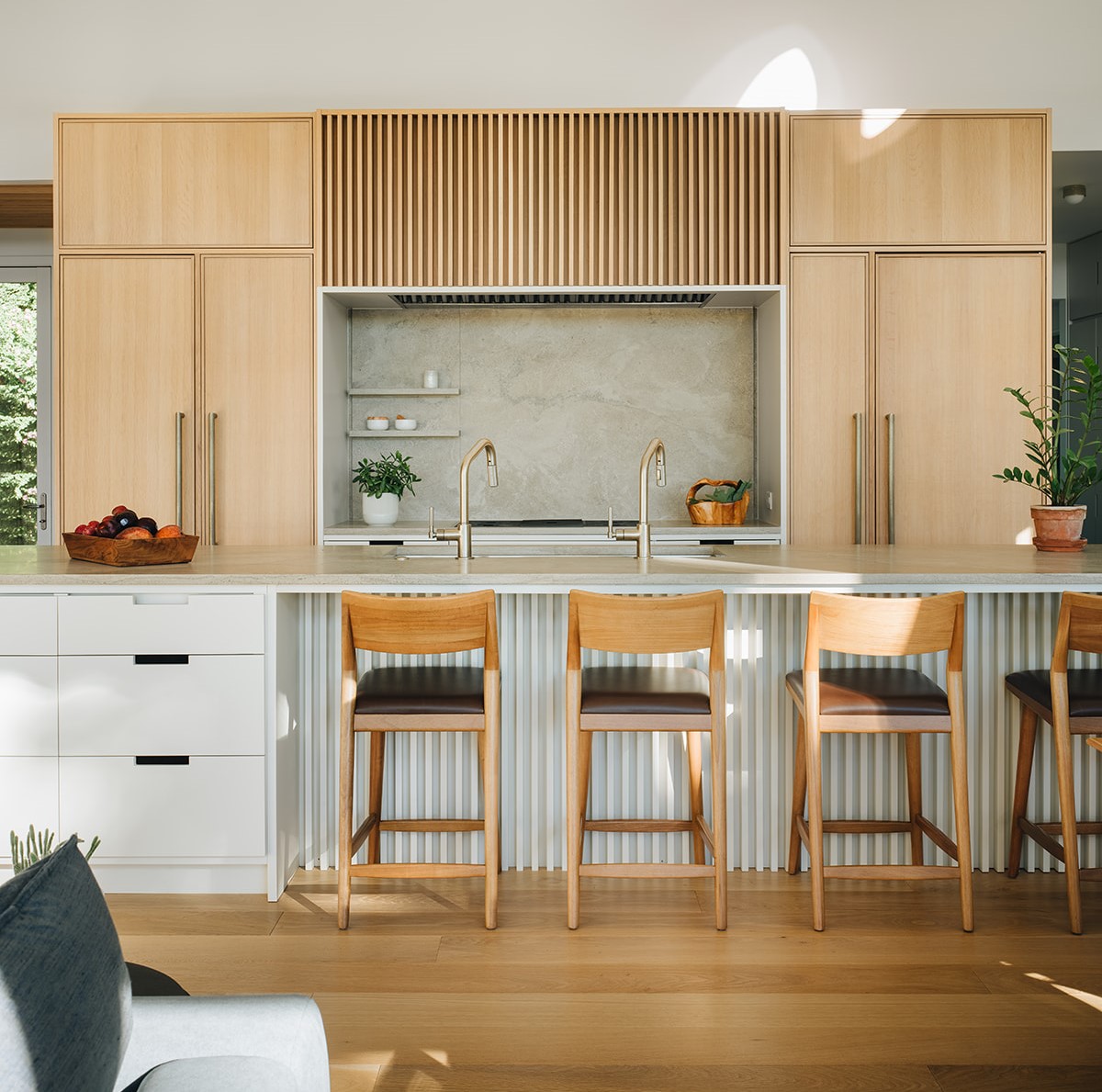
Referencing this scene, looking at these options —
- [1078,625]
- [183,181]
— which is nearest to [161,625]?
[1078,625]

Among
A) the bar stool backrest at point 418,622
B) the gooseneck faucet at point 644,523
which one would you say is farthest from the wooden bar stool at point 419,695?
the gooseneck faucet at point 644,523

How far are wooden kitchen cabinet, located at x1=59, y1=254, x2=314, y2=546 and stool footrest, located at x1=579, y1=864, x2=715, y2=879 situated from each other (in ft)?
7.56

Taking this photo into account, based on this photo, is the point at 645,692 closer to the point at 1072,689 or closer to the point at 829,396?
the point at 1072,689

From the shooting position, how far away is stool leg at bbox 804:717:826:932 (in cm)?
249

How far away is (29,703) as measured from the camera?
8.87 feet

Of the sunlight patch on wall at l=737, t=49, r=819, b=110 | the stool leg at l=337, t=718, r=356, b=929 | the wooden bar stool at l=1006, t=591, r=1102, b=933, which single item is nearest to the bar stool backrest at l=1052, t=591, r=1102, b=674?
the wooden bar stool at l=1006, t=591, r=1102, b=933

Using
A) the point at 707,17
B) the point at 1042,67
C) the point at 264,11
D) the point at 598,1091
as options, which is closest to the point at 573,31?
the point at 707,17

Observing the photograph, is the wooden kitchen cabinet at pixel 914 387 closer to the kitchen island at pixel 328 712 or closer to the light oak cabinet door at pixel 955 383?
the light oak cabinet door at pixel 955 383

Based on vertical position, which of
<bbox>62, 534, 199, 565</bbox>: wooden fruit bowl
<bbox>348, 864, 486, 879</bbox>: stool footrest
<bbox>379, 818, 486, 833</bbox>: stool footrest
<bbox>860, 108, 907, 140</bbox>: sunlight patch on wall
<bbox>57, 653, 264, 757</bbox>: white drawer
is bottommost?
<bbox>348, 864, 486, 879</bbox>: stool footrest

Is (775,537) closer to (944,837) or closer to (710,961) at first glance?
(944,837)

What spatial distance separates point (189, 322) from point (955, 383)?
3.16 metres

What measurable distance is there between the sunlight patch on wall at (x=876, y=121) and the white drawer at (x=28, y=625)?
350cm

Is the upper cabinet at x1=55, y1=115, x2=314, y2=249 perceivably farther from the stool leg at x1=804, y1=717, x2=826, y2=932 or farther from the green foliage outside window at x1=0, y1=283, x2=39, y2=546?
the stool leg at x1=804, y1=717, x2=826, y2=932

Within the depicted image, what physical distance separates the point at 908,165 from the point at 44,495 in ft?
14.5
